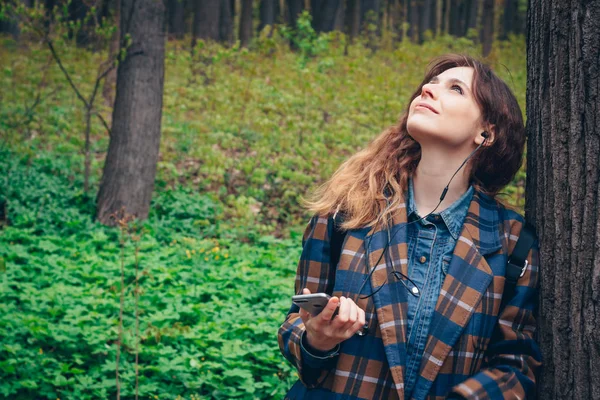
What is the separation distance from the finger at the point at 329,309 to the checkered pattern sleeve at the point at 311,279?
0.88 ft

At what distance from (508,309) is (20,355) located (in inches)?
135

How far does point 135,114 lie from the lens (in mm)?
7609

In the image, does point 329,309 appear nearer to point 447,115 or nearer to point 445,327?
point 445,327

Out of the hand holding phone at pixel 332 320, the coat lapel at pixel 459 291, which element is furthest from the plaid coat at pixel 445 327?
the hand holding phone at pixel 332 320

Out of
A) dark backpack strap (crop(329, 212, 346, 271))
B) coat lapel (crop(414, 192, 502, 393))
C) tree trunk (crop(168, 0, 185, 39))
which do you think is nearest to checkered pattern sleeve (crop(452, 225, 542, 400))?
coat lapel (crop(414, 192, 502, 393))

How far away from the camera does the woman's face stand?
2.07 meters

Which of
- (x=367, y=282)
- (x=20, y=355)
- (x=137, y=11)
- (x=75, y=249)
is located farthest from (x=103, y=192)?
(x=367, y=282)

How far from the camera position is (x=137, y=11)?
7484mm

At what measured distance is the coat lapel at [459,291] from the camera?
188 centimetres

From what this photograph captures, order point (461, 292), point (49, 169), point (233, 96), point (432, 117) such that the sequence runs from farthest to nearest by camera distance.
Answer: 1. point (233, 96)
2. point (49, 169)
3. point (432, 117)
4. point (461, 292)

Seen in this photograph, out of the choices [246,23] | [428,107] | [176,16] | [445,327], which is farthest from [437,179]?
[176,16]

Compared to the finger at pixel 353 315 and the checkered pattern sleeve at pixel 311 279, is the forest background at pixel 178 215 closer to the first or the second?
the checkered pattern sleeve at pixel 311 279

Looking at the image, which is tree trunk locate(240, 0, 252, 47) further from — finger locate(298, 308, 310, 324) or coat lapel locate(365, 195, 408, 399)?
finger locate(298, 308, 310, 324)

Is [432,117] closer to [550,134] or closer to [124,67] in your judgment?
[550,134]
